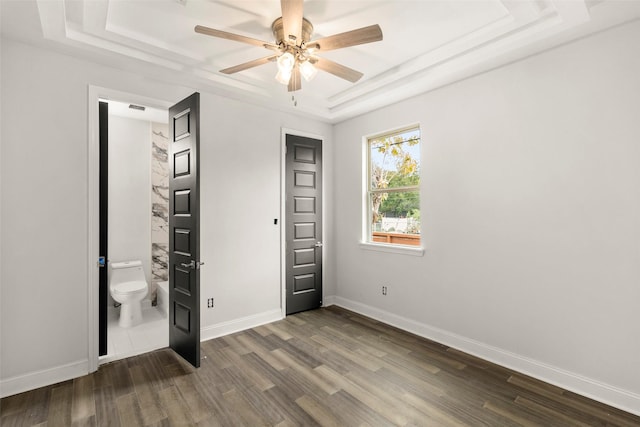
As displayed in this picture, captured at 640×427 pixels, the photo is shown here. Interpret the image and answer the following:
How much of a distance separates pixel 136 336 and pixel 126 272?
0.98 meters

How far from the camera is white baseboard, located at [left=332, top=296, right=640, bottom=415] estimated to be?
2.26 metres

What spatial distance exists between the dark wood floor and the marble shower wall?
1671 mm

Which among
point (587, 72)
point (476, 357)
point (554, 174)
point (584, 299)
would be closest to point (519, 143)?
point (554, 174)

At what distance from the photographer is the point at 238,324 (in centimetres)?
368

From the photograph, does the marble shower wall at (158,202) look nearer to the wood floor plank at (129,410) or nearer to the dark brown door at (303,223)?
the dark brown door at (303,223)

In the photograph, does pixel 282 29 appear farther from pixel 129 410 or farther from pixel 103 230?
pixel 129 410

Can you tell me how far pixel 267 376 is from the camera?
8.77 feet

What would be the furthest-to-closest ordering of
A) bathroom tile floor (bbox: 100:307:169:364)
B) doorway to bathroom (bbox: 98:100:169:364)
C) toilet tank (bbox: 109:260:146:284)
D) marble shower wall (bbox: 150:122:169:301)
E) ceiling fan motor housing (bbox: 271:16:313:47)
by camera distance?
marble shower wall (bbox: 150:122:169:301), doorway to bathroom (bbox: 98:100:169:364), toilet tank (bbox: 109:260:146:284), bathroom tile floor (bbox: 100:307:169:364), ceiling fan motor housing (bbox: 271:16:313:47)

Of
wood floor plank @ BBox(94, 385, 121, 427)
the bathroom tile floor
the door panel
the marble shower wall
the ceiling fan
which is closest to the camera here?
the ceiling fan

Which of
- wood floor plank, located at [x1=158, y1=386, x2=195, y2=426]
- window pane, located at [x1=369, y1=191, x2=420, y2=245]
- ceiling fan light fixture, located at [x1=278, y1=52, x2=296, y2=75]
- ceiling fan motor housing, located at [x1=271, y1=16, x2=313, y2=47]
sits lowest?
wood floor plank, located at [x1=158, y1=386, x2=195, y2=426]

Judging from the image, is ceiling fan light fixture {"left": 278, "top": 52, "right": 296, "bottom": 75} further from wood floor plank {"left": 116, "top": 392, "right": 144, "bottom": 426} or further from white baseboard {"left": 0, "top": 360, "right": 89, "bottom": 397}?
white baseboard {"left": 0, "top": 360, "right": 89, "bottom": 397}

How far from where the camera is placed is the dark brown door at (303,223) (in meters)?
4.20

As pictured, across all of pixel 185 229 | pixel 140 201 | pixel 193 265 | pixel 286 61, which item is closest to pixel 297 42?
pixel 286 61

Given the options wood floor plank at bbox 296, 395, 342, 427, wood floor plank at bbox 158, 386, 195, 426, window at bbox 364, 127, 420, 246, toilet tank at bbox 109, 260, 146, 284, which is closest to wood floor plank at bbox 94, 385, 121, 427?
wood floor plank at bbox 158, 386, 195, 426
